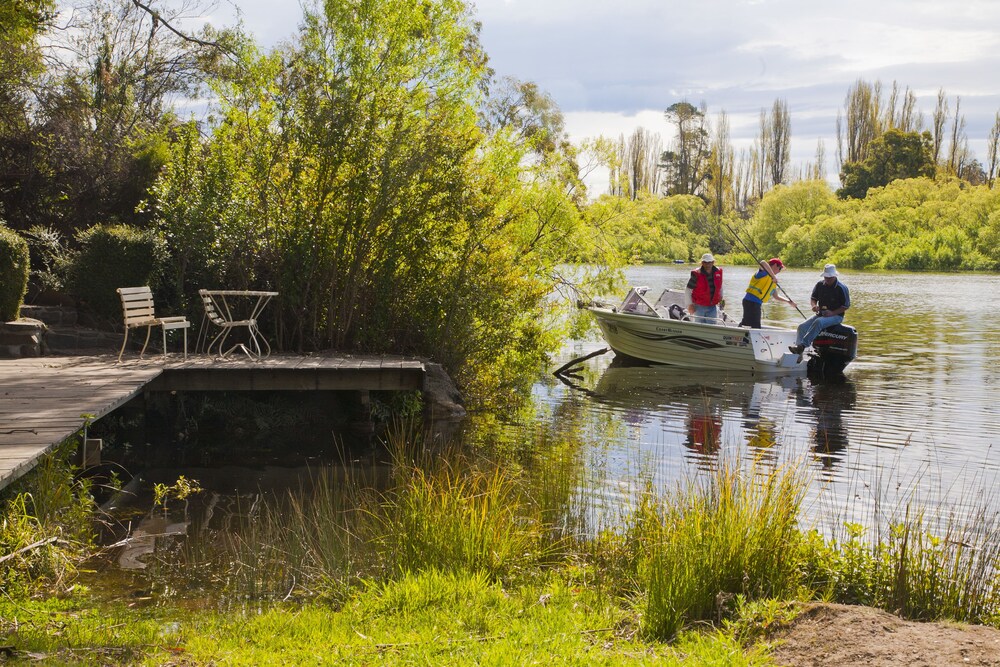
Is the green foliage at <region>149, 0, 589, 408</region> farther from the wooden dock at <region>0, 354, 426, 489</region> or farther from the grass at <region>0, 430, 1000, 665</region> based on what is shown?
the grass at <region>0, 430, 1000, 665</region>

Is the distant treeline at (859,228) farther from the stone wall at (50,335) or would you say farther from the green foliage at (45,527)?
the green foliage at (45,527)

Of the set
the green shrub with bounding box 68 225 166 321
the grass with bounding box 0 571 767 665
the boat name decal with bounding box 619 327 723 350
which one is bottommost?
the grass with bounding box 0 571 767 665

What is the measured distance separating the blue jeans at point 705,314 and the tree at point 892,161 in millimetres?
57681

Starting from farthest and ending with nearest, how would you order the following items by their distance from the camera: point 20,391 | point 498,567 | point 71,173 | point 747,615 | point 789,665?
point 71,173 < point 20,391 < point 498,567 < point 747,615 < point 789,665

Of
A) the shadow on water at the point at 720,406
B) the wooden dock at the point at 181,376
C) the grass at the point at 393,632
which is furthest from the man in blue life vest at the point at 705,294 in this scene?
the grass at the point at 393,632

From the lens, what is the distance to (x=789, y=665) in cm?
396

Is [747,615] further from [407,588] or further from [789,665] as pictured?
[407,588]

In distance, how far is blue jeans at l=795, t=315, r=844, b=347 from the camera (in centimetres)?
1766

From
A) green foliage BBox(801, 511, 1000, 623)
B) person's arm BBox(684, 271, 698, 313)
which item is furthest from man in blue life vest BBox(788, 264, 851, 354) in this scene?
green foliage BBox(801, 511, 1000, 623)

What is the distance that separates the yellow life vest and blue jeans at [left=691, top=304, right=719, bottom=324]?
795mm

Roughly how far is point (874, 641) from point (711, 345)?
14810mm

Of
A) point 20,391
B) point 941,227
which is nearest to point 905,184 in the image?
point 941,227

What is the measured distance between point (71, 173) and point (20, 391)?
814cm

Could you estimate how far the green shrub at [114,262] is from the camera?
13.0m
